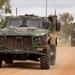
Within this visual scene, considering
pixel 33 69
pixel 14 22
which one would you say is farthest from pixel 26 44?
pixel 14 22

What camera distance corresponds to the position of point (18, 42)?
15.4 metres

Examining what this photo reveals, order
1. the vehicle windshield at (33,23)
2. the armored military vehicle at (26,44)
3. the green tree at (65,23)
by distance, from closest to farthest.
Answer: the armored military vehicle at (26,44) < the vehicle windshield at (33,23) < the green tree at (65,23)

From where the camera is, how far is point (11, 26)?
1719cm

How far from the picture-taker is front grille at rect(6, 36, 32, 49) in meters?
15.4

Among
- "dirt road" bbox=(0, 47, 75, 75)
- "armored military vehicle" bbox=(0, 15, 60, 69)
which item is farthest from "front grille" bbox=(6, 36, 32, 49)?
"dirt road" bbox=(0, 47, 75, 75)

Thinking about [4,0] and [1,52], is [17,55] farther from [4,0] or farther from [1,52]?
[4,0]

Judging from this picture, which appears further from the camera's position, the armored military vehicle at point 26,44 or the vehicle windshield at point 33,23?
the vehicle windshield at point 33,23

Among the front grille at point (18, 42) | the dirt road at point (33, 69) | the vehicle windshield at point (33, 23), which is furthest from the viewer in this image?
the vehicle windshield at point (33, 23)

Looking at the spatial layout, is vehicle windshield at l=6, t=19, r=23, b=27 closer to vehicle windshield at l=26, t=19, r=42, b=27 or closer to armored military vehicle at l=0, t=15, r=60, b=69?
vehicle windshield at l=26, t=19, r=42, b=27

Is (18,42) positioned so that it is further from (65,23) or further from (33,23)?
(65,23)

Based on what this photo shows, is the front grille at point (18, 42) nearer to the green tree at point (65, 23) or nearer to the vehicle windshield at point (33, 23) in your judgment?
the vehicle windshield at point (33, 23)

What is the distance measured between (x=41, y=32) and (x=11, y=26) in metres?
2.14

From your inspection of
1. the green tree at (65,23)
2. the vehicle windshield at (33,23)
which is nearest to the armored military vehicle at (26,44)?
the vehicle windshield at (33,23)

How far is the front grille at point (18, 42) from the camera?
1539cm
